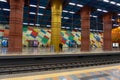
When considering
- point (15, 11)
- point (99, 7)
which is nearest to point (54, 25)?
point (15, 11)

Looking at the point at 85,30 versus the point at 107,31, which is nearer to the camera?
the point at 85,30

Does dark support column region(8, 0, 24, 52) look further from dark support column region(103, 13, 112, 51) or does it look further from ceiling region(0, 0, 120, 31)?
dark support column region(103, 13, 112, 51)

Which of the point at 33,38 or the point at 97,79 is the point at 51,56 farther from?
the point at 33,38

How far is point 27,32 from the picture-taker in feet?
163

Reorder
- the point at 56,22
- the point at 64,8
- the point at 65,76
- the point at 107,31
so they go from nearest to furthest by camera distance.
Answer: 1. the point at 65,76
2. the point at 56,22
3. the point at 107,31
4. the point at 64,8

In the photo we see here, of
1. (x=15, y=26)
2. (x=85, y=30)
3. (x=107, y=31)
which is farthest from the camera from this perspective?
(x=107, y=31)

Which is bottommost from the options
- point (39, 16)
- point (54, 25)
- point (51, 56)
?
point (51, 56)

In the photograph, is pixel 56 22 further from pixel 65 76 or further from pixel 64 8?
pixel 65 76

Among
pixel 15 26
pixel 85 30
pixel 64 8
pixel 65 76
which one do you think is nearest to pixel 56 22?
pixel 85 30

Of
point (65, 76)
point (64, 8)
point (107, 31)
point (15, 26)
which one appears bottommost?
point (65, 76)

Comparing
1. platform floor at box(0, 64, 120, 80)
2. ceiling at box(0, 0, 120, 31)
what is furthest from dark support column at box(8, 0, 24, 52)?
platform floor at box(0, 64, 120, 80)

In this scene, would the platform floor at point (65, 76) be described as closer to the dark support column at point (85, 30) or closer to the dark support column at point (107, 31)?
the dark support column at point (85, 30)

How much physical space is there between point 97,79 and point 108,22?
3324 cm

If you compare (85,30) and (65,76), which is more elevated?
(85,30)
